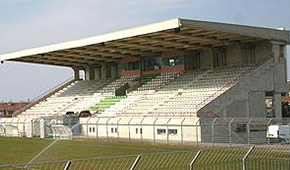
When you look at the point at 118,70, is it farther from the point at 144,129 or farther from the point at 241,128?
the point at 241,128

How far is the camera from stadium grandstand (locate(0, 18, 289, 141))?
131 feet

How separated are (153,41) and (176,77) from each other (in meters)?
7.15

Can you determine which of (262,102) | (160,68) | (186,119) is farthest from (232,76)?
(160,68)

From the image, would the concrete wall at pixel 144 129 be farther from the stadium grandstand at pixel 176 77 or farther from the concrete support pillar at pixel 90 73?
the concrete support pillar at pixel 90 73

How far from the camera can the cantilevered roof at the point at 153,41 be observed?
129 ft

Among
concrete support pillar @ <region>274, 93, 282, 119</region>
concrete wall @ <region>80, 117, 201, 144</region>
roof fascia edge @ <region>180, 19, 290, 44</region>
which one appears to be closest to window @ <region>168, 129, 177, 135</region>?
concrete wall @ <region>80, 117, 201, 144</region>

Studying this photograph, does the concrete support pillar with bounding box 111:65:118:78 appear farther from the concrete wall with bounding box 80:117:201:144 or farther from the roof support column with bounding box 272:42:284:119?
the roof support column with bounding box 272:42:284:119

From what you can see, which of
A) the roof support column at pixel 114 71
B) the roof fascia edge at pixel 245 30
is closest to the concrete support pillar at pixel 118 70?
the roof support column at pixel 114 71

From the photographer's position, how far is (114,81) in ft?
203

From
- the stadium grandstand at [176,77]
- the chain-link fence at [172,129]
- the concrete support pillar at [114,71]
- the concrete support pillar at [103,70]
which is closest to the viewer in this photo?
the chain-link fence at [172,129]

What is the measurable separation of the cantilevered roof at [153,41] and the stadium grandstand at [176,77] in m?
0.07

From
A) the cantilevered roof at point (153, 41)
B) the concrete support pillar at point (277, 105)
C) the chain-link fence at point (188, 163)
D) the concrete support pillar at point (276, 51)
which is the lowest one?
the chain-link fence at point (188, 163)

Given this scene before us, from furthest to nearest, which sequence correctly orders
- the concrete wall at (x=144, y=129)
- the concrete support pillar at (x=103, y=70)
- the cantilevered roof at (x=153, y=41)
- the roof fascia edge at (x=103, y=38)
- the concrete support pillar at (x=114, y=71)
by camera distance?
1. the concrete support pillar at (x=103, y=70)
2. the concrete support pillar at (x=114, y=71)
3. the cantilevered roof at (x=153, y=41)
4. the roof fascia edge at (x=103, y=38)
5. the concrete wall at (x=144, y=129)

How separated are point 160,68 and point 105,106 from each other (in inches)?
271
